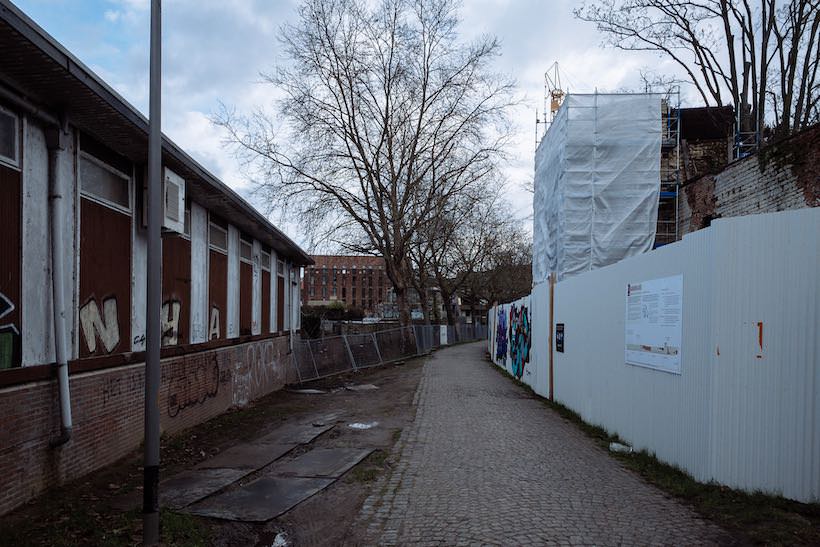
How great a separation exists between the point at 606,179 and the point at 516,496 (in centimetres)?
1469

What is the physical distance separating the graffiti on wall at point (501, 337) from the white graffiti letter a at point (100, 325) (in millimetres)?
18748

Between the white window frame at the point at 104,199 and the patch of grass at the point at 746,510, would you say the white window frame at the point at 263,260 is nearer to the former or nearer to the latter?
the white window frame at the point at 104,199

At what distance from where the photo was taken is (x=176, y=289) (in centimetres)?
1062

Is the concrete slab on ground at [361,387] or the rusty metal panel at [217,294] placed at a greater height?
the rusty metal panel at [217,294]

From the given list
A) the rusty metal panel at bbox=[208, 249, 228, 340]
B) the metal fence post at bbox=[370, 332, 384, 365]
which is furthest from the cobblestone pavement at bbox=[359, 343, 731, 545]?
the metal fence post at bbox=[370, 332, 384, 365]

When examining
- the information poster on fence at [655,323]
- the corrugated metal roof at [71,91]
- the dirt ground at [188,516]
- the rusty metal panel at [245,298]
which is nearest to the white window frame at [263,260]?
the rusty metal panel at [245,298]

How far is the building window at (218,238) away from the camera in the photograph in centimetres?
1279

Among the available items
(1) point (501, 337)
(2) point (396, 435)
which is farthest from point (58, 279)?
(1) point (501, 337)

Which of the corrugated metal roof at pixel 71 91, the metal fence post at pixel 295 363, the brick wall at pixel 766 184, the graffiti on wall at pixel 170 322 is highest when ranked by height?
the brick wall at pixel 766 184

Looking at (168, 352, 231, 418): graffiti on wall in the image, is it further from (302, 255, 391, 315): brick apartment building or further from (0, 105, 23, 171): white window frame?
(302, 255, 391, 315): brick apartment building

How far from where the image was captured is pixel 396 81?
30.8 m

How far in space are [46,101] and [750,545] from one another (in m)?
7.35

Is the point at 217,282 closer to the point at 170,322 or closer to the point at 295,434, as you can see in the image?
the point at 170,322

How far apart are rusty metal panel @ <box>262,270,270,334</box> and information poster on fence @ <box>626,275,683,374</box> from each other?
10476mm
